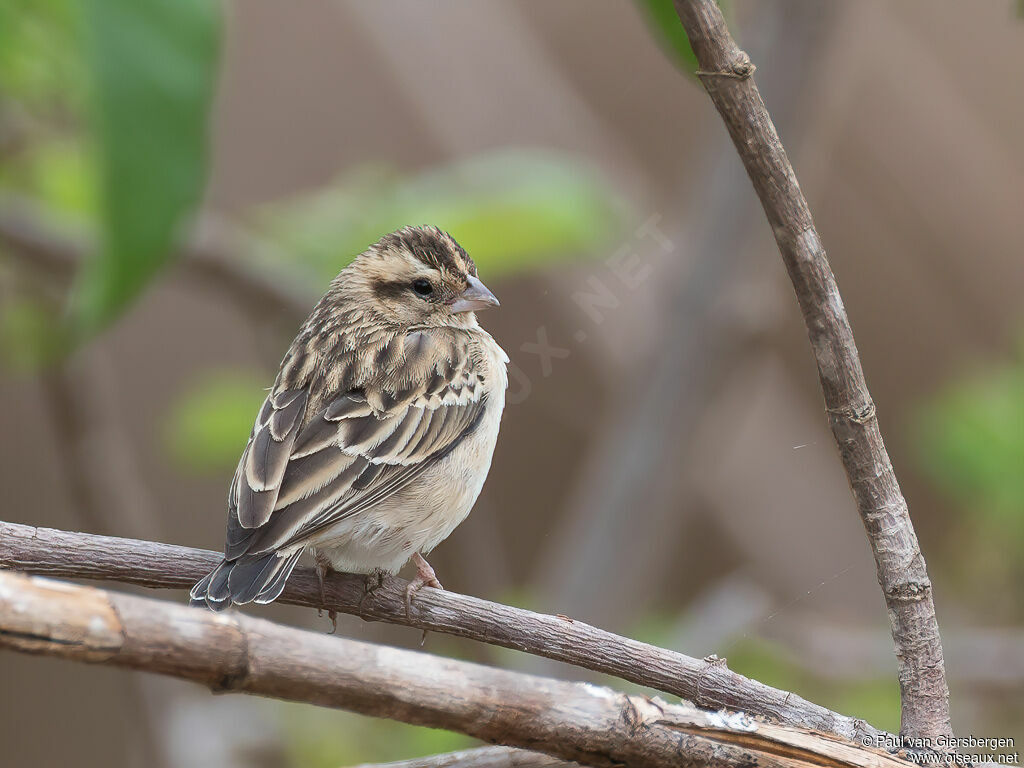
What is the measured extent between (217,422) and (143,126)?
2.44m

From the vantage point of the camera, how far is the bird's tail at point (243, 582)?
2.12m

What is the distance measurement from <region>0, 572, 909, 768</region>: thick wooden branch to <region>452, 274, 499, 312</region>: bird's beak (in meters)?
1.22

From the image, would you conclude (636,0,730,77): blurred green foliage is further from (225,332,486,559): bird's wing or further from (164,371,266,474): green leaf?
(164,371,266,474): green leaf

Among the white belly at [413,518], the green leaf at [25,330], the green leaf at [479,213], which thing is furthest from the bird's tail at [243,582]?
the green leaf at [25,330]

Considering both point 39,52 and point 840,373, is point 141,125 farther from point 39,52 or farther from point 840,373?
point 39,52

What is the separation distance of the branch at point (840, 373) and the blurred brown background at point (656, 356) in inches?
74.2

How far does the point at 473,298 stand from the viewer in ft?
8.95

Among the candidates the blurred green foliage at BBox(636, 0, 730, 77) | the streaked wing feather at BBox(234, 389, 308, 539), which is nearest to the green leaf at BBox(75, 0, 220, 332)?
the streaked wing feather at BBox(234, 389, 308, 539)

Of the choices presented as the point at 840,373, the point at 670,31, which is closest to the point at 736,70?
the point at 670,31

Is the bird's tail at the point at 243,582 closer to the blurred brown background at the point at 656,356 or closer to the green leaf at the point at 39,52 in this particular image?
the green leaf at the point at 39,52

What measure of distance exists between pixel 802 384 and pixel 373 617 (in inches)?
151

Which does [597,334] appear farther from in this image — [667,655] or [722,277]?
[667,655]

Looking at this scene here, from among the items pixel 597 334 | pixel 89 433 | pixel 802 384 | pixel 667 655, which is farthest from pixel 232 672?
pixel 802 384

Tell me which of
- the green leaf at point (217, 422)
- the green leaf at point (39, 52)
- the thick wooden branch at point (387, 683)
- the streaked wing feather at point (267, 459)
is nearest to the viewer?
the thick wooden branch at point (387, 683)
